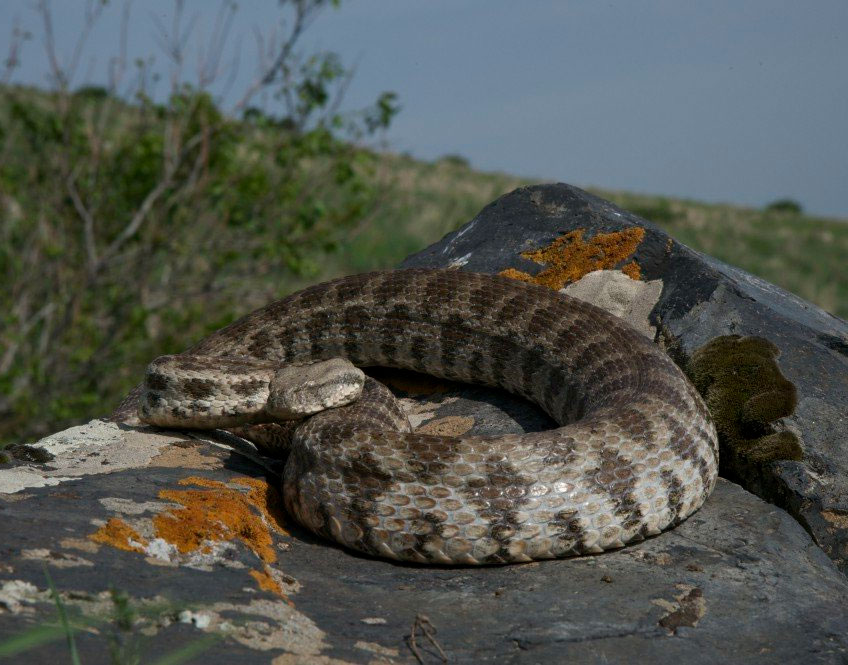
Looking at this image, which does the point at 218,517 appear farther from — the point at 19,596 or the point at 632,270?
the point at 632,270

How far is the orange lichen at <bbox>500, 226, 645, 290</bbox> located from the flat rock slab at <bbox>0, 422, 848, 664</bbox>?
2.83 metres

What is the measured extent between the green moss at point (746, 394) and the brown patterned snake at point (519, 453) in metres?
0.44

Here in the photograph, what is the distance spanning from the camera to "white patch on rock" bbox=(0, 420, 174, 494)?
16.5 ft

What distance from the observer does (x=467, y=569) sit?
190 inches

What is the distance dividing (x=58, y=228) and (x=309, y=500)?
8276 millimetres

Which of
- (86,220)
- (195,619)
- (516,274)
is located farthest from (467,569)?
(86,220)

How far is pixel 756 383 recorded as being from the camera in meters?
6.38

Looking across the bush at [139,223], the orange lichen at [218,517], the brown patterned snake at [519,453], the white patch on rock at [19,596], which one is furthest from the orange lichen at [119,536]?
the bush at [139,223]


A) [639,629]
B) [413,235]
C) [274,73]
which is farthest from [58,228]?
[413,235]

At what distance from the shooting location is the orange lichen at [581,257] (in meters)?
7.77

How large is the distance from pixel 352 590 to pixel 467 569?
0.66 metres

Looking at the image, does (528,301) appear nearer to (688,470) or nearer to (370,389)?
(370,389)

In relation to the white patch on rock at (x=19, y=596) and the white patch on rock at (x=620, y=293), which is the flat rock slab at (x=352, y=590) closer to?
the white patch on rock at (x=19, y=596)

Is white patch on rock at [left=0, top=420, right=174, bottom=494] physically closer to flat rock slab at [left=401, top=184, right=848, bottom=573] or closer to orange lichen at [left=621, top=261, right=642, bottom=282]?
flat rock slab at [left=401, top=184, right=848, bottom=573]
